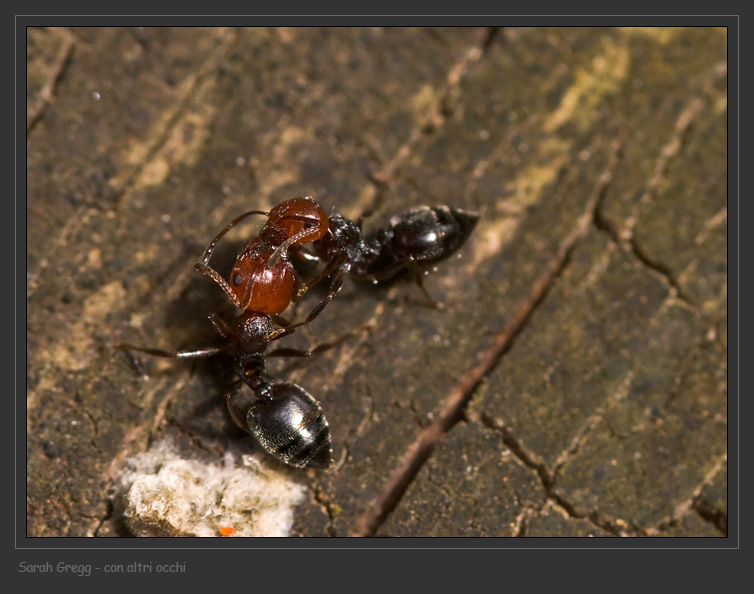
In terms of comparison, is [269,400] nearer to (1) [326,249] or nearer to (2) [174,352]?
(2) [174,352]

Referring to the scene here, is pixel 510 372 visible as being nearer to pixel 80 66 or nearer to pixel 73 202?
pixel 73 202

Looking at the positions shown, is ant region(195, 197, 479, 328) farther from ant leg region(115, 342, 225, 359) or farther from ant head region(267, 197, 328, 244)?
ant leg region(115, 342, 225, 359)

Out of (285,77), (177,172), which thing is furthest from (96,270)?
(285,77)

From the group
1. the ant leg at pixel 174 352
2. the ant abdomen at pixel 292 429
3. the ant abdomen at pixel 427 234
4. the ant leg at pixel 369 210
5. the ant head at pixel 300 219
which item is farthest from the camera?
the ant leg at pixel 369 210

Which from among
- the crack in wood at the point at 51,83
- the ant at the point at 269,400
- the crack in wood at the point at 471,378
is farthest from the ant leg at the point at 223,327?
the crack in wood at the point at 51,83

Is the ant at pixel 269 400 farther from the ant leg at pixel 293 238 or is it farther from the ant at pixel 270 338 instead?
the ant leg at pixel 293 238

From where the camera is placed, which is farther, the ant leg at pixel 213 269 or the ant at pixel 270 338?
the ant leg at pixel 213 269

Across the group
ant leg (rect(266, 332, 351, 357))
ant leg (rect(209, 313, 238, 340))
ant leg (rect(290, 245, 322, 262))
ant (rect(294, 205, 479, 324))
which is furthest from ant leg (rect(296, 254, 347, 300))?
ant leg (rect(209, 313, 238, 340))

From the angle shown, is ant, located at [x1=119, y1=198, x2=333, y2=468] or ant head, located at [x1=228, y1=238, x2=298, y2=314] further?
ant head, located at [x1=228, y1=238, x2=298, y2=314]
